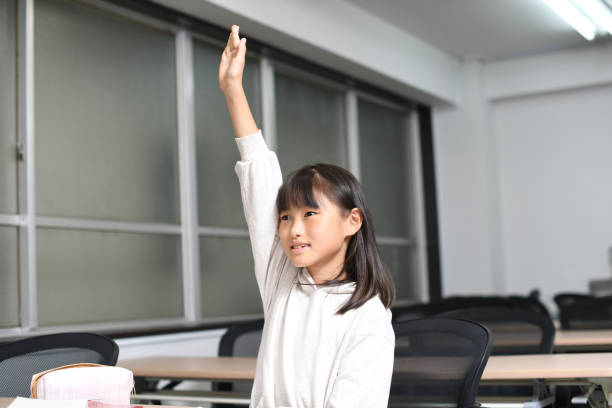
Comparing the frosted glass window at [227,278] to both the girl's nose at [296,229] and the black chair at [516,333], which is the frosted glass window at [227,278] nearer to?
the black chair at [516,333]

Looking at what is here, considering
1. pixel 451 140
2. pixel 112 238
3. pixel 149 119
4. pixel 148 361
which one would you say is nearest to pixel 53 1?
pixel 149 119

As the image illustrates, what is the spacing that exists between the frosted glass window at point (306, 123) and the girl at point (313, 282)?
362cm

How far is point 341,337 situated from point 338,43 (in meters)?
4.01

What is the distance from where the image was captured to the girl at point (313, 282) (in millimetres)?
1322

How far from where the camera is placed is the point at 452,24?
5.77 metres

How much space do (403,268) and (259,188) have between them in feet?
17.2

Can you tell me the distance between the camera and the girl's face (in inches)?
54.3

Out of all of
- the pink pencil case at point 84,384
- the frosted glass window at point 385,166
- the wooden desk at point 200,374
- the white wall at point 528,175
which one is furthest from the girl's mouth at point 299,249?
the white wall at point 528,175

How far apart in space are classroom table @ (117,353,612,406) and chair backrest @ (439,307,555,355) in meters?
0.13

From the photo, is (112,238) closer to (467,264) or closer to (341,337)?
(341,337)

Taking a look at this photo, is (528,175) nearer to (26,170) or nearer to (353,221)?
(26,170)

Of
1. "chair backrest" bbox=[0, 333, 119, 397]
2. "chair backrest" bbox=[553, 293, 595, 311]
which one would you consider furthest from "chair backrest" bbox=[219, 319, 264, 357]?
"chair backrest" bbox=[553, 293, 595, 311]

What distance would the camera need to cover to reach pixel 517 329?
2732mm

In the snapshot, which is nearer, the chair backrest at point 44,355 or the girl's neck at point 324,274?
the girl's neck at point 324,274
